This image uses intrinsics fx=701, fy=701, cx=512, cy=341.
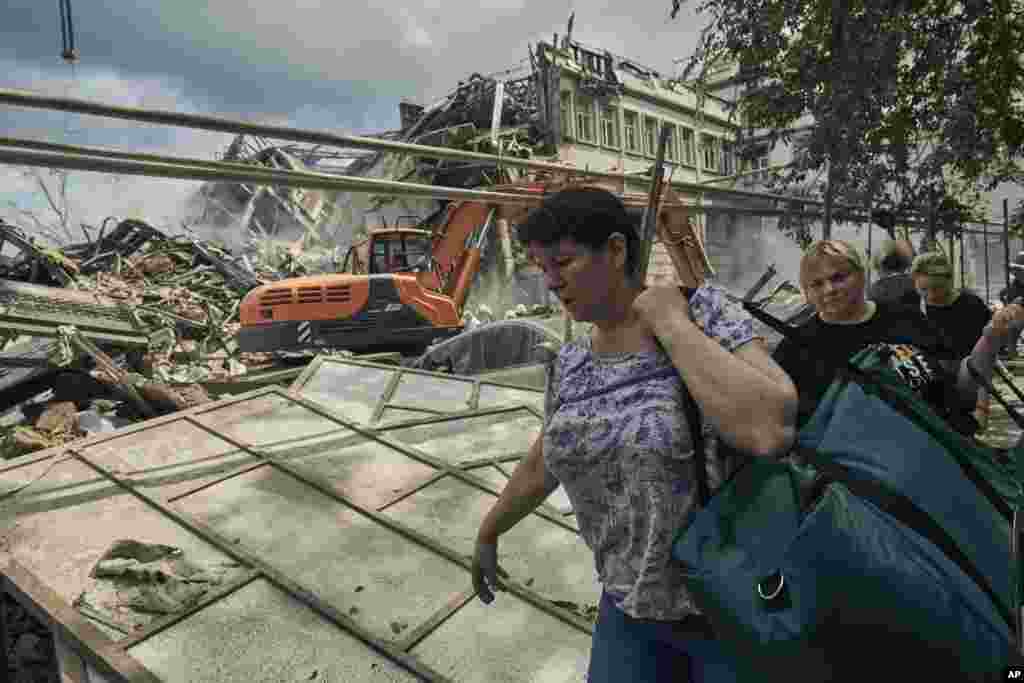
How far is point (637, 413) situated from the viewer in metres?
1.50

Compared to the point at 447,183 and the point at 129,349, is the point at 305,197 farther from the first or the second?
the point at 129,349

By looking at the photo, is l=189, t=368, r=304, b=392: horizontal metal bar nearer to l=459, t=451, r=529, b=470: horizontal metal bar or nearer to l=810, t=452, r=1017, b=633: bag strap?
l=459, t=451, r=529, b=470: horizontal metal bar

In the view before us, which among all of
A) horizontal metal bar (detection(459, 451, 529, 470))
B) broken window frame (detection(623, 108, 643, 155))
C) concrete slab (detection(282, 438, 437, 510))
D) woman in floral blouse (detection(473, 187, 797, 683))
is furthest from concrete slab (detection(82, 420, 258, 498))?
broken window frame (detection(623, 108, 643, 155))

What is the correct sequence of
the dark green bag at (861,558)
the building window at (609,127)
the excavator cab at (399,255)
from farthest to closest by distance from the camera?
the building window at (609,127), the excavator cab at (399,255), the dark green bag at (861,558)

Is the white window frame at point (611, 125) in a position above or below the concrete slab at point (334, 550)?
above

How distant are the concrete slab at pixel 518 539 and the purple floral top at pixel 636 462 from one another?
1736 millimetres

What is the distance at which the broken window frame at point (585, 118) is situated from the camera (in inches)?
1007

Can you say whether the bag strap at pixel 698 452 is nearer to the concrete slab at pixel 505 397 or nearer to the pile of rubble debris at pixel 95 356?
the concrete slab at pixel 505 397

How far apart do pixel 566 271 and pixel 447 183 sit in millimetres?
22864

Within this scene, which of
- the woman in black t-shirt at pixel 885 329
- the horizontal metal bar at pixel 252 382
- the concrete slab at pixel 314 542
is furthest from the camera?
the horizontal metal bar at pixel 252 382

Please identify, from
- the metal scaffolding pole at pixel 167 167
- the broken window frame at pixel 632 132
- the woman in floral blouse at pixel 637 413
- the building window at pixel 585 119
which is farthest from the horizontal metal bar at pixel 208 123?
the broken window frame at pixel 632 132

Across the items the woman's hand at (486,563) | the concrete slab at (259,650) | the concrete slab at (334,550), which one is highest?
the woman's hand at (486,563)

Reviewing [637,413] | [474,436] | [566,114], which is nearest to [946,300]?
[474,436]

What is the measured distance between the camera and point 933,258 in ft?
13.3
